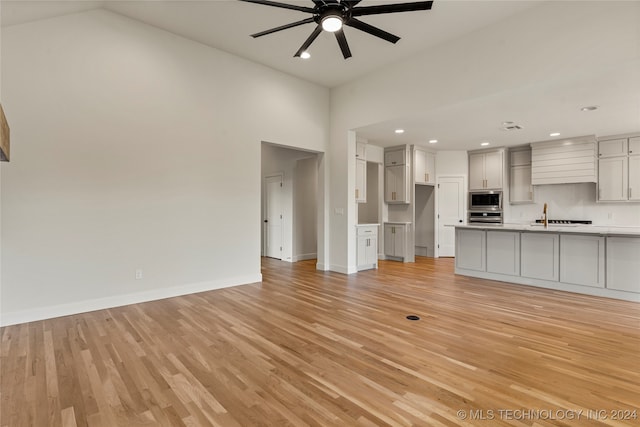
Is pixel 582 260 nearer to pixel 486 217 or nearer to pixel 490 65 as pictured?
pixel 490 65

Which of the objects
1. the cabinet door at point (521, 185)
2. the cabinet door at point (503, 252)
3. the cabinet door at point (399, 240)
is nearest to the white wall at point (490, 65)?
the cabinet door at point (399, 240)

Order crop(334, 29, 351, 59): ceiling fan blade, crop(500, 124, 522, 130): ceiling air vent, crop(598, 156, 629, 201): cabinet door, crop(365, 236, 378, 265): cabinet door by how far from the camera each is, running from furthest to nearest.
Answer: crop(365, 236, 378, 265): cabinet door → crop(598, 156, 629, 201): cabinet door → crop(500, 124, 522, 130): ceiling air vent → crop(334, 29, 351, 59): ceiling fan blade

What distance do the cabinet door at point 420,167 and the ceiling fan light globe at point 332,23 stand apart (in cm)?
532

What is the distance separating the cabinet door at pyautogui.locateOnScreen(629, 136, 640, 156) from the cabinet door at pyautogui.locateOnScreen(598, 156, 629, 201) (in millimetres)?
144

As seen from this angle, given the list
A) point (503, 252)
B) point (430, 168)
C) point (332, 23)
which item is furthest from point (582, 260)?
point (332, 23)

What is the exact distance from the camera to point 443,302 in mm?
4246

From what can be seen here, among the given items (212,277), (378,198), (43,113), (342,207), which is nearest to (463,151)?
(378,198)

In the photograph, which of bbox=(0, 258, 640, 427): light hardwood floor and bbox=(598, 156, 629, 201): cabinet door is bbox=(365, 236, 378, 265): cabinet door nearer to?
bbox=(0, 258, 640, 427): light hardwood floor

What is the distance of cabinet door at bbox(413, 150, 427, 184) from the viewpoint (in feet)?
26.0

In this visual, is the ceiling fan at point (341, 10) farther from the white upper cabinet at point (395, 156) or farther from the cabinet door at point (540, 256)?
the white upper cabinet at point (395, 156)

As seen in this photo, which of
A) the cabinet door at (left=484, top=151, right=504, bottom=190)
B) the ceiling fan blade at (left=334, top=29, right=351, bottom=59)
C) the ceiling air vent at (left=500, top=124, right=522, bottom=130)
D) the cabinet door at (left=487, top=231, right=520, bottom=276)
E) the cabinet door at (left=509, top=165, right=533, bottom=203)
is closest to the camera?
the ceiling fan blade at (left=334, top=29, right=351, bottom=59)

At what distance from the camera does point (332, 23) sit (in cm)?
302

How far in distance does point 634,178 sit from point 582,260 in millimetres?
3124

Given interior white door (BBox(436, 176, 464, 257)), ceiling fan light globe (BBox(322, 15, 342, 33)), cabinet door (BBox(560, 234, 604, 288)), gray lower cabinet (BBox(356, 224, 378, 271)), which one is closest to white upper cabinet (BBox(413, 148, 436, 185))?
interior white door (BBox(436, 176, 464, 257))
